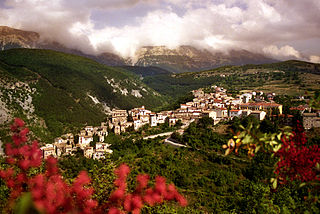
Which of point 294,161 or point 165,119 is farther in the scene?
point 165,119

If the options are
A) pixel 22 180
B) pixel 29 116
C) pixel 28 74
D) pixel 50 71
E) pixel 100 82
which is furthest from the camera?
pixel 100 82

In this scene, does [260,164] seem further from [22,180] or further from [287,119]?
[22,180]

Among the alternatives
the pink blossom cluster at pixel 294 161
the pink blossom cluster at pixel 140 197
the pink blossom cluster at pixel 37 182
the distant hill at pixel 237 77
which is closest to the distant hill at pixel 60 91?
the distant hill at pixel 237 77

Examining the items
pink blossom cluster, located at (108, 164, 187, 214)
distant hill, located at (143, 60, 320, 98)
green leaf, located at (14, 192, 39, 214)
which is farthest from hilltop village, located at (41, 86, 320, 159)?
distant hill, located at (143, 60, 320, 98)

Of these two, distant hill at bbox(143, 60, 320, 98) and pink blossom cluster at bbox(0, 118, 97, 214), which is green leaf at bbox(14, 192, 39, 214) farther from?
distant hill at bbox(143, 60, 320, 98)

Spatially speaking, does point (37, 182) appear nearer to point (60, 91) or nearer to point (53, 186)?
point (53, 186)

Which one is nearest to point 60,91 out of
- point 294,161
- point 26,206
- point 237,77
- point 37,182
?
point 37,182

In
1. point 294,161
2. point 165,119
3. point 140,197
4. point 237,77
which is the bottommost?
point 165,119

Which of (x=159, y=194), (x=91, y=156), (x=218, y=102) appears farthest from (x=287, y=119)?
(x=159, y=194)

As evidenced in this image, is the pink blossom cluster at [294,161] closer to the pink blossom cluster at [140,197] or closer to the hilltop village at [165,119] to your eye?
the pink blossom cluster at [140,197]
